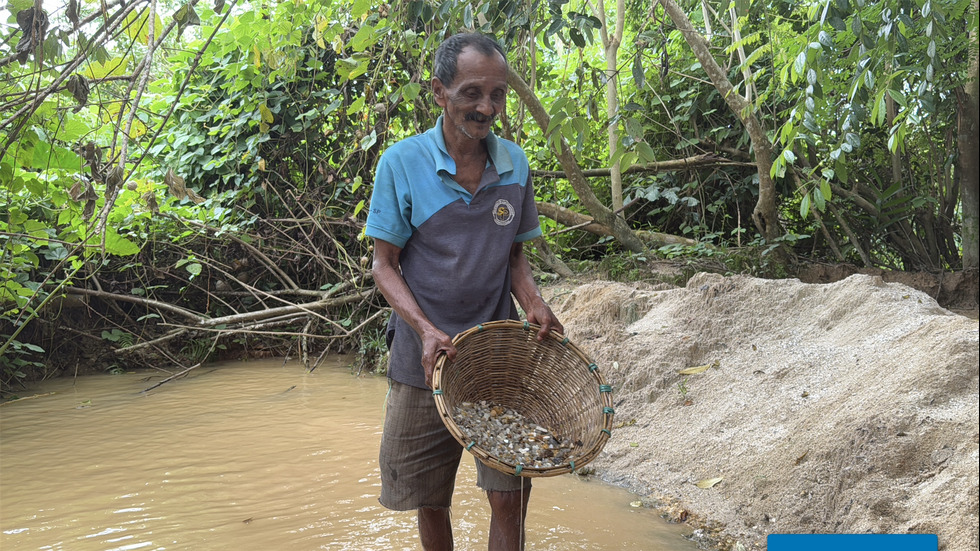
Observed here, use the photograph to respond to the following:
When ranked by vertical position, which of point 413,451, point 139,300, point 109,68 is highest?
point 109,68

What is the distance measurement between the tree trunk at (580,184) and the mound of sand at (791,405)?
1.18m

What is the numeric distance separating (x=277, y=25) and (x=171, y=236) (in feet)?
7.50

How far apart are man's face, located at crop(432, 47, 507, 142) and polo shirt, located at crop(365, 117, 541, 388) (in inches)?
4.3

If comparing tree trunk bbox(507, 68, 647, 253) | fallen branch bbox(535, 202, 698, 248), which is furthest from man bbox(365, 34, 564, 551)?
fallen branch bbox(535, 202, 698, 248)

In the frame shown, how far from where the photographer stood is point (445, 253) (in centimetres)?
216

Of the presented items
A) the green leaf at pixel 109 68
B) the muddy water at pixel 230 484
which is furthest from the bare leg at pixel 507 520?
the green leaf at pixel 109 68

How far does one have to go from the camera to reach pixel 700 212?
673 cm

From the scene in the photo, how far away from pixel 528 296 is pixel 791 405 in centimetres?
162

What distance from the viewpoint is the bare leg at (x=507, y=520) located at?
7.21ft

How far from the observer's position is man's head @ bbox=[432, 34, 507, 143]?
2.05m

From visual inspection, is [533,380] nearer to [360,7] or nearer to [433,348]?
[433,348]

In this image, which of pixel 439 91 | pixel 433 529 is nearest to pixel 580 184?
pixel 439 91

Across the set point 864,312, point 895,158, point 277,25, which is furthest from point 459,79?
point 895,158

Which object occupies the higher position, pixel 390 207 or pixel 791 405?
pixel 390 207
